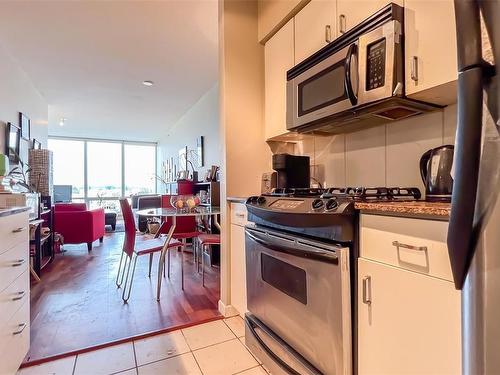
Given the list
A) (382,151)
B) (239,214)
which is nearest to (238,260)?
(239,214)

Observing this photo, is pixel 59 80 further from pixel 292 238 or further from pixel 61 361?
pixel 292 238

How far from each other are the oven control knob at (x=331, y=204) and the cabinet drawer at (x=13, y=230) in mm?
1352

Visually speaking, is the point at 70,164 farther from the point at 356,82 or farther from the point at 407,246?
the point at 407,246

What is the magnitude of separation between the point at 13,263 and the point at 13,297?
16cm

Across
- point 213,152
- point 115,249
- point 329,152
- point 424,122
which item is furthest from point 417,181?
point 115,249

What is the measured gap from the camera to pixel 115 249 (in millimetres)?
4734

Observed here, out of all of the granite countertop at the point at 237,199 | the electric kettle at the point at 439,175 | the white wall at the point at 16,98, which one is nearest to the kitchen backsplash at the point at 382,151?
the electric kettle at the point at 439,175

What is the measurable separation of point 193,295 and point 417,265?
214 centimetres

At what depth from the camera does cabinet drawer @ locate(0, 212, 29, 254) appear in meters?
1.24

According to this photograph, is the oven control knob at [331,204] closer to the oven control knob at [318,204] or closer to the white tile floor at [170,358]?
the oven control knob at [318,204]

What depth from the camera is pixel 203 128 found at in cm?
499

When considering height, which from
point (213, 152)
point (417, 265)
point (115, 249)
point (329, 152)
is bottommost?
point (115, 249)

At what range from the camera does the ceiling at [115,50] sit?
258 cm

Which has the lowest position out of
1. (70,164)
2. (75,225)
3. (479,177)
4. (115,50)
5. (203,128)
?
(75,225)
